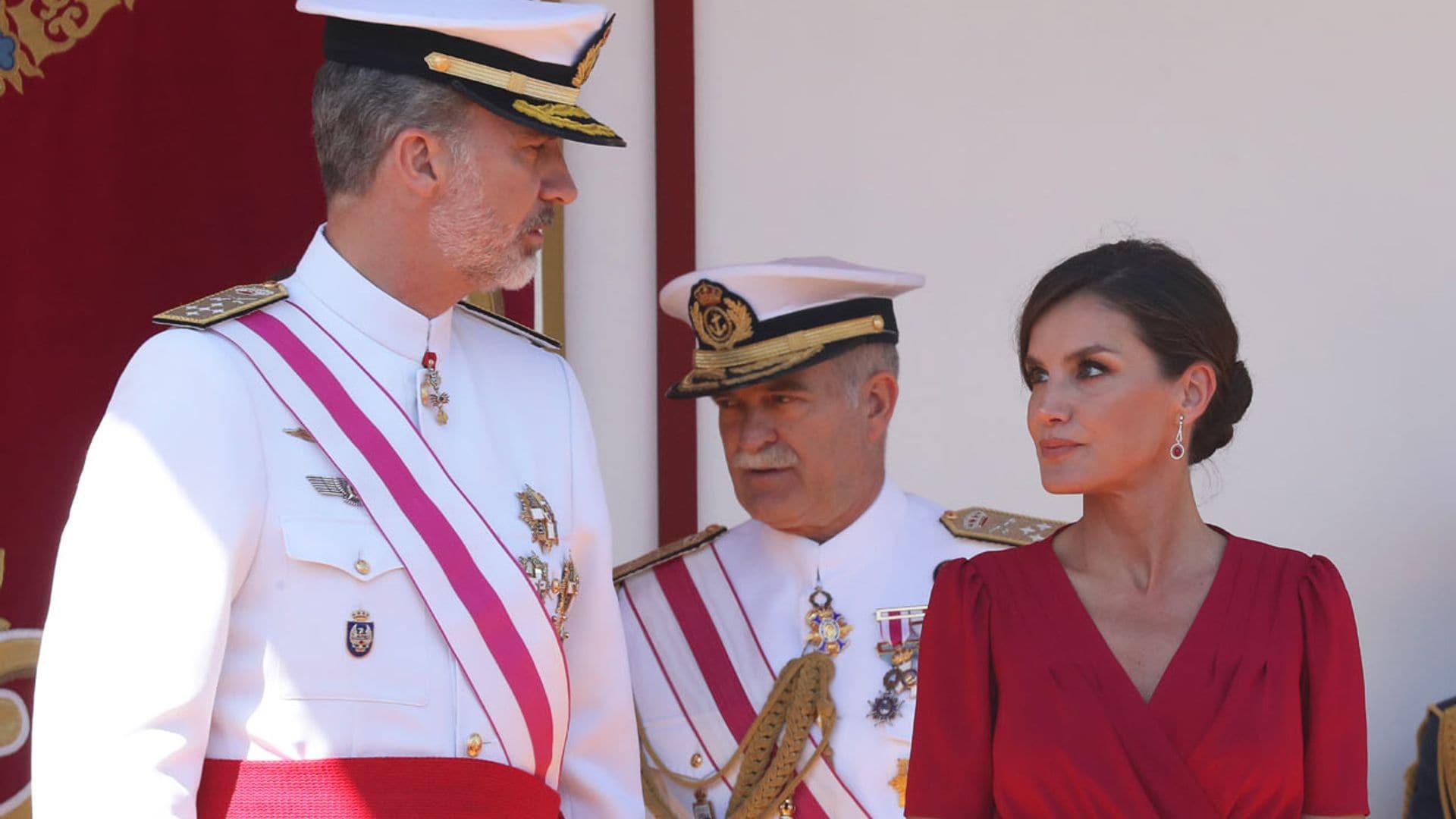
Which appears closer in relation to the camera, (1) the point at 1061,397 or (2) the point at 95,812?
(2) the point at 95,812

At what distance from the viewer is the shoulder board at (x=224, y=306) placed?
2367 mm

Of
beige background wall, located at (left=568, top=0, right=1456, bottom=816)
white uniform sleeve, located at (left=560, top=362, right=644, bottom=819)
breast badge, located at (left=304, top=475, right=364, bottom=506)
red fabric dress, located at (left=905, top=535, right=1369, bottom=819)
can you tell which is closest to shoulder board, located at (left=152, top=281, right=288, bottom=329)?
Answer: breast badge, located at (left=304, top=475, right=364, bottom=506)

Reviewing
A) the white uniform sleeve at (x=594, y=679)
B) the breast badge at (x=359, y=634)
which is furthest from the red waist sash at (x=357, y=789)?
the white uniform sleeve at (x=594, y=679)

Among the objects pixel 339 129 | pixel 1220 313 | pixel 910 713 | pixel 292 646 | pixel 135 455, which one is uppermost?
pixel 339 129

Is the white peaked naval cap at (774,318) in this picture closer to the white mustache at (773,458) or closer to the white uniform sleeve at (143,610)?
the white mustache at (773,458)

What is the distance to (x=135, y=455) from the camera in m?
2.22

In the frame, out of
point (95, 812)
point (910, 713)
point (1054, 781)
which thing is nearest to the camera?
point (95, 812)

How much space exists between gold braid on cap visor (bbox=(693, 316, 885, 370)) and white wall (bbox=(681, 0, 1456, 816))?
2.99ft

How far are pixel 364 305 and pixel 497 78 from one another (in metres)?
0.32

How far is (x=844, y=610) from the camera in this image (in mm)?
3225

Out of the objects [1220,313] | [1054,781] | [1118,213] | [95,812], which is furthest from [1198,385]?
[1118,213]

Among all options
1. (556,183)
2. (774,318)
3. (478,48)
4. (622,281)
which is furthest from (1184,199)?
(478,48)

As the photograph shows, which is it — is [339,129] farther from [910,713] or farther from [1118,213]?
[1118,213]

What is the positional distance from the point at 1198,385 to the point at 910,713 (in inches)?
33.2
